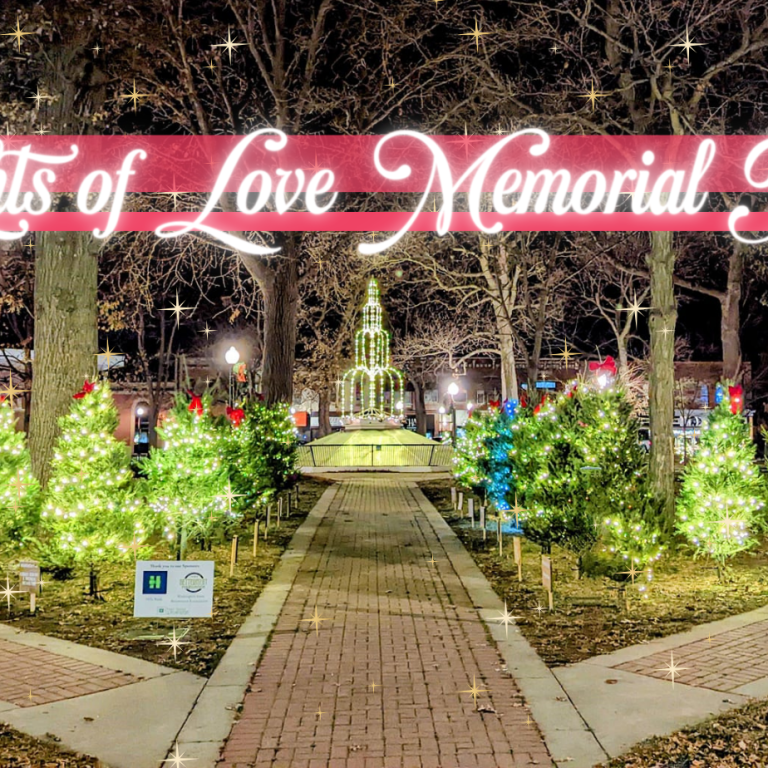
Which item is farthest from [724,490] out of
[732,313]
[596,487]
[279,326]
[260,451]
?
[732,313]

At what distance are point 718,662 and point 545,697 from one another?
1828 mm

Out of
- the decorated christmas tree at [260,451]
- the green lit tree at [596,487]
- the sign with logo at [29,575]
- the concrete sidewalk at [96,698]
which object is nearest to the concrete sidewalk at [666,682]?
the green lit tree at [596,487]

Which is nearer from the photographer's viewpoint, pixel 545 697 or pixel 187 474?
pixel 545 697

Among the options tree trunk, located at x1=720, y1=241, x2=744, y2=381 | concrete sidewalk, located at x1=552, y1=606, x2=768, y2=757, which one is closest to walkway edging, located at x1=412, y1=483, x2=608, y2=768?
concrete sidewalk, located at x1=552, y1=606, x2=768, y2=757

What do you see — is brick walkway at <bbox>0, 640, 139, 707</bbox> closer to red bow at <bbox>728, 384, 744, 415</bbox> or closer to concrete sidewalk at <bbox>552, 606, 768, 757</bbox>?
concrete sidewalk at <bbox>552, 606, 768, 757</bbox>

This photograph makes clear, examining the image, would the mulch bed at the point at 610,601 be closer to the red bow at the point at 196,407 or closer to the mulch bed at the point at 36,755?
the mulch bed at the point at 36,755

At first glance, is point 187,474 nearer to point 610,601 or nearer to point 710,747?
point 610,601

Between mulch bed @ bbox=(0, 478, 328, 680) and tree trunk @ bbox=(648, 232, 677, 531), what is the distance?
616 centimetres

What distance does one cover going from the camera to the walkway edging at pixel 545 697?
5.09 metres

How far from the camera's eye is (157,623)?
28.0ft

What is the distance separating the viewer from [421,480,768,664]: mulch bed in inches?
306

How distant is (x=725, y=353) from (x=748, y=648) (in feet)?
58.9

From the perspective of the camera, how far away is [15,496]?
A: 10.9 metres

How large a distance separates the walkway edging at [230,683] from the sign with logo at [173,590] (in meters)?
0.52
